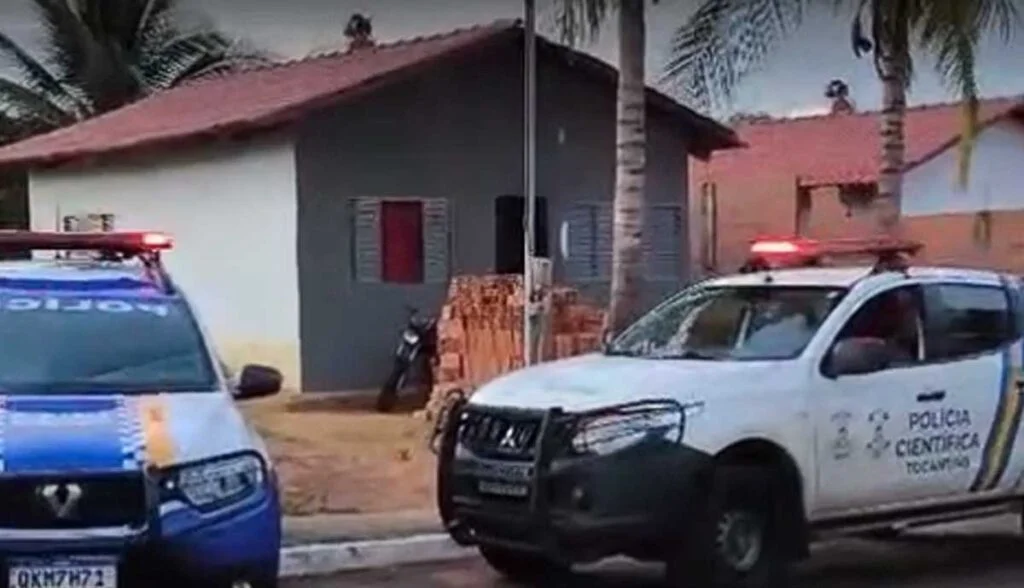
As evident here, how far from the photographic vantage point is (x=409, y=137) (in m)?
22.8

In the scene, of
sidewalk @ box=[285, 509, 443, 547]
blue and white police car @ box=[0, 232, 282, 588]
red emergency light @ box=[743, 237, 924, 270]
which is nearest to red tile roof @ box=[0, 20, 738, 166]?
sidewalk @ box=[285, 509, 443, 547]

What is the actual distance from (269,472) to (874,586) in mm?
4099

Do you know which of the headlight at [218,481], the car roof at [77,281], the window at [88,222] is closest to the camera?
the headlight at [218,481]

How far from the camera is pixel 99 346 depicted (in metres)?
9.16

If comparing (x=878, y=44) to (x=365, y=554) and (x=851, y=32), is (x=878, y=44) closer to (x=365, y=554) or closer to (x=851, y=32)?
(x=851, y=32)

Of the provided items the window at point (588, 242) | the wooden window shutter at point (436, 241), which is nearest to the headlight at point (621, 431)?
the wooden window shutter at point (436, 241)

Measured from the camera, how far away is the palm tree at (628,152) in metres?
17.4

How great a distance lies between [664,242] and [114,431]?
17.9 meters

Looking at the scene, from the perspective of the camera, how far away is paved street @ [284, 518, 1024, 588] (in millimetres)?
10914

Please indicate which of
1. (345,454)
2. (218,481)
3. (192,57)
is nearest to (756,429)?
(218,481)

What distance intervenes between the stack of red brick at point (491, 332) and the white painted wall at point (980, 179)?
14757 mm

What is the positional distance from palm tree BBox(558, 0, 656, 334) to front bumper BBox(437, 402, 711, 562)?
7442 mm

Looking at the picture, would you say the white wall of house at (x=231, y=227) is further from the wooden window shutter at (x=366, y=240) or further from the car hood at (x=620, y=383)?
the car hood at (x=620, y=383)

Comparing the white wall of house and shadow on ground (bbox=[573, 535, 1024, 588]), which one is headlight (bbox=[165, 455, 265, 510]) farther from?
the white wall of house
